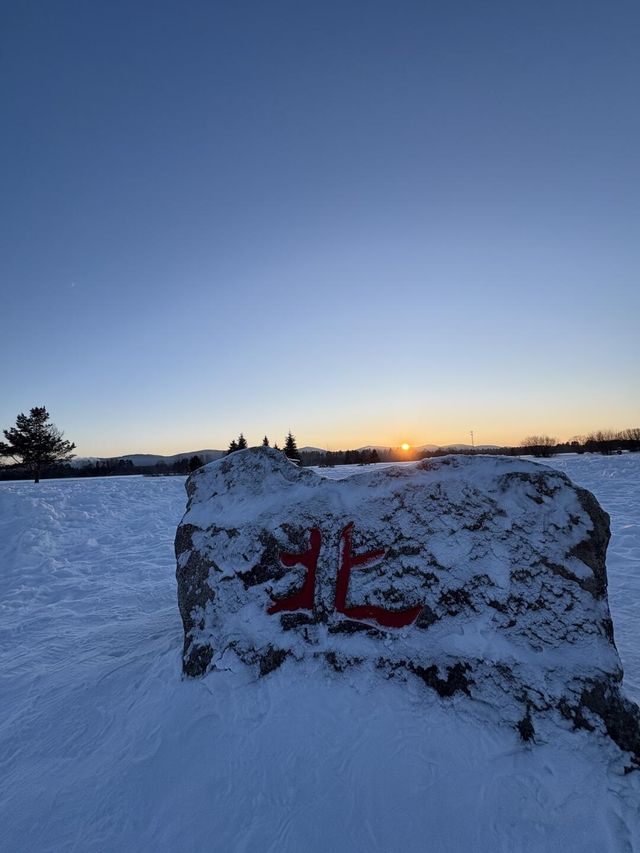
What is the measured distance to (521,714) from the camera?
110 inches

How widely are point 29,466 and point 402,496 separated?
107 feet

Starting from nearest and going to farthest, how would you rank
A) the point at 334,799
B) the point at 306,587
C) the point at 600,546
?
the point at 334,799 < the point at 600,546 < the point at 306,587

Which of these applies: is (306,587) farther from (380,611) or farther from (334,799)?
(334,799)

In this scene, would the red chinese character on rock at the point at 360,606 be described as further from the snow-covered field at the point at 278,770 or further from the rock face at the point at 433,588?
the snow-covered field at the point at 278,770

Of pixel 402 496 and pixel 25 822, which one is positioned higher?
pixel 402 496

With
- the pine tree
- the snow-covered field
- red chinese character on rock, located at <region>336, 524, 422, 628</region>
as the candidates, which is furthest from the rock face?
the pine tree

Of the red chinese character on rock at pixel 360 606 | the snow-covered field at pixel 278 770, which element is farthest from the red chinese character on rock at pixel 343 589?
the snow-covered field at pixel 278 770

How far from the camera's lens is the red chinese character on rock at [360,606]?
339 cm

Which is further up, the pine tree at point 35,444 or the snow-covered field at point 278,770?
the pine tree at point 35,444

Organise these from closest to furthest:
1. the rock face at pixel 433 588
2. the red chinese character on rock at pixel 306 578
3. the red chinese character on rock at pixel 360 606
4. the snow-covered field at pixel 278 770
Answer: the snow-covered field at pixel 278 770, the rock face at pixel 433 588, the red chinese character on rock at pixel 360 606, the red chinese character on rock at pixel 306 578

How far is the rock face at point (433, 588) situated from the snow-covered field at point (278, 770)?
Result: 0.61ft

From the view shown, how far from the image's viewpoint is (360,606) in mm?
3551

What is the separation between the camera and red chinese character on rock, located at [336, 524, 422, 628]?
3387 mm

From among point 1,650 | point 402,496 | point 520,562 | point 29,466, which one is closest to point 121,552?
point 1,650
